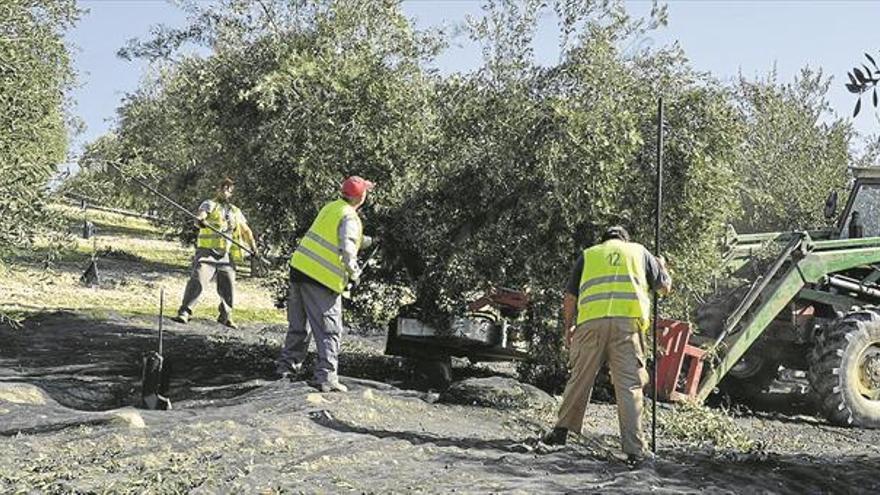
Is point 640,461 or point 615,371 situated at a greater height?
point 615,371

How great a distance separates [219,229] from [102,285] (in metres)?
6.35

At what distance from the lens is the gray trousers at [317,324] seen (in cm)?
805

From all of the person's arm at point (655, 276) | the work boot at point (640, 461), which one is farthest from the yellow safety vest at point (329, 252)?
the work boot at point (640, 461)

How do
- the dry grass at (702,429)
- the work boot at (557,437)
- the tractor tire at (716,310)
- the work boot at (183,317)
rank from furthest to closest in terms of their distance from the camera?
the work boot at (183,317), the tractor tire at (716,310), the dry grass at (702,429), the work boot at (557,437)

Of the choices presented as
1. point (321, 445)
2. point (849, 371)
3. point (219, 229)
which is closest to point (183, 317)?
point (219, 229)

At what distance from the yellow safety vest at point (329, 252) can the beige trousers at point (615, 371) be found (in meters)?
2.14

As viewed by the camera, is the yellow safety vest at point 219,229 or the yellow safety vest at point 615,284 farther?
the yellow safety vest at point 219,229

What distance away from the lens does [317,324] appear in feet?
26.9

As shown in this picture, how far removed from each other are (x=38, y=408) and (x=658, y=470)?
176 inches

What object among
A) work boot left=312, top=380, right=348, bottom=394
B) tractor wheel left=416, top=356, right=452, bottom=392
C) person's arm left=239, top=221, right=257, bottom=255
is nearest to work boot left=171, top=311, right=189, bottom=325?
person's arm left=239, top=221, right=257, bottom=255

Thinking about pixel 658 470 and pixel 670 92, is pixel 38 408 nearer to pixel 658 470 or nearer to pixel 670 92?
pixel 658 470

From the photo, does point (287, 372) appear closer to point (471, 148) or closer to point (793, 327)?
point (471, 148)

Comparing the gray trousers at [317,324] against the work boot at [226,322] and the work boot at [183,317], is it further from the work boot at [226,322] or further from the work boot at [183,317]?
the work boot at [226,322]

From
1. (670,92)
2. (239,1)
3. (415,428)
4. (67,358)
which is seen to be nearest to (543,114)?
(670,92)
